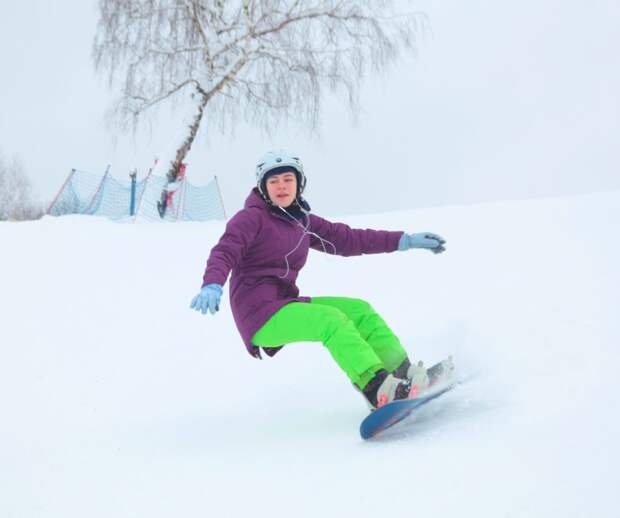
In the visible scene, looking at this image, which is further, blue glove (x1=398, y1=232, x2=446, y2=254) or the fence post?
the fence post

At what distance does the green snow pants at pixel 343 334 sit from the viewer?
287 cm

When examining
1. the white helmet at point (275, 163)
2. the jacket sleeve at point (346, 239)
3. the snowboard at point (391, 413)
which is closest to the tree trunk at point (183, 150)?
the jacket sleeve at point (346, 239)

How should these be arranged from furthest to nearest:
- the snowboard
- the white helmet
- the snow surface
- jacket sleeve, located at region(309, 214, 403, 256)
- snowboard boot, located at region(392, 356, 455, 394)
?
jacket sleeve, located at region(309, 214, 403, 256) < the white helmet < snowboard boot, located at region(392, 356, 455, 394) < the snowboard < the snow surface

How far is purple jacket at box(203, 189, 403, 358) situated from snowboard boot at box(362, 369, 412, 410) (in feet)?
1.88

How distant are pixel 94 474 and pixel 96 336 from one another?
7.24 feet

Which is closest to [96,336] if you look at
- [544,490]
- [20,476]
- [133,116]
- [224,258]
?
[20,476]

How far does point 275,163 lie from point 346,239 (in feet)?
2.25

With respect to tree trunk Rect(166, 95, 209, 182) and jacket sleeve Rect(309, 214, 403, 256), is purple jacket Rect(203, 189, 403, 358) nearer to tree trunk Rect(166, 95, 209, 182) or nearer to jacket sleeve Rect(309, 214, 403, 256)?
jacket sleeve Rect(309, 214, 403, 256)

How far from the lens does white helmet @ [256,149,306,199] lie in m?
3.21

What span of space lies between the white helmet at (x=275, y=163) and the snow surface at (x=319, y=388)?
4.21 ft

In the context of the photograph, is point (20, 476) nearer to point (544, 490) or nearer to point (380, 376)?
point (380, 376)

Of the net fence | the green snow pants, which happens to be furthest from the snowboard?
the net fence

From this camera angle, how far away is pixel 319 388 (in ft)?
12.6

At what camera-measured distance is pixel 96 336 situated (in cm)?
487
